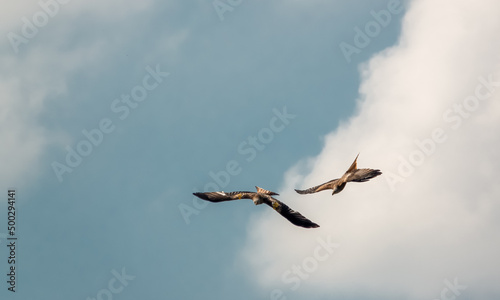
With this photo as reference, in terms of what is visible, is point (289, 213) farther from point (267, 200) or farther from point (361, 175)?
point (361, 175)

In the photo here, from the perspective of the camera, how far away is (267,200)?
9300cm

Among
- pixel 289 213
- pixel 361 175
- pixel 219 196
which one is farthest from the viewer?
pixel 219 196

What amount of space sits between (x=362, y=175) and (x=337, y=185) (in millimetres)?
2536

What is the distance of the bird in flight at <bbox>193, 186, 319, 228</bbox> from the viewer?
91.9 metres

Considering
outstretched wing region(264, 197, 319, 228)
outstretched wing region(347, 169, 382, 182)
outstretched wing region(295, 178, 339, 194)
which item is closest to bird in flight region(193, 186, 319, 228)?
outstretched wing region(264, 197, 319, 228)

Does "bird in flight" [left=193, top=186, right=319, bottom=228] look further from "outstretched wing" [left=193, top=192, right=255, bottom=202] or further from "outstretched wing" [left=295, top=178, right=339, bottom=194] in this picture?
"outstretched wing" [left=295, top=178, right=339, bottom=194]

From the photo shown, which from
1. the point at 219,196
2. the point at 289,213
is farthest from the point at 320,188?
the point at 219,196

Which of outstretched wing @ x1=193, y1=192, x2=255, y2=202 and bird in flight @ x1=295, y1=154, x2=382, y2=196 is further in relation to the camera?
outstretched wing @ x1=193, y1=192, x2=255, y2=202

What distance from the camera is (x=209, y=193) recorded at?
313 ft

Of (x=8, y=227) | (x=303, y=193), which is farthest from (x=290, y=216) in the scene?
(x=8, y=227)

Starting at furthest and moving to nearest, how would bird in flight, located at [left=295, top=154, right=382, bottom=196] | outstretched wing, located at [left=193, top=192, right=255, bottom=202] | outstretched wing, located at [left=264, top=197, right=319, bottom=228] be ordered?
outstretched wing, located at [left=193, top=192, right=255, bottom=202] → outstretched wing, located at [left=264, top=197, right=319, bottom=228] → bird in flight, located at [left=295, top=154, right=382, bottom=196]

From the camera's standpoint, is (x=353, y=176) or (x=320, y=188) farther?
(x=320, y=188)

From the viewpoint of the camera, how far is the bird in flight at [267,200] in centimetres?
9194

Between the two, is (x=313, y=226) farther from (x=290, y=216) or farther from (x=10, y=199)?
(x=10, y=199)
